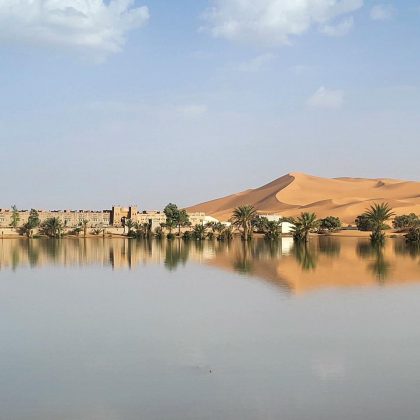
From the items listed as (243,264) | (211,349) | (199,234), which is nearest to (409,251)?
(243,264)

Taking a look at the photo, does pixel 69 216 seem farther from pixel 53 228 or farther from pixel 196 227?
pixel 196 227

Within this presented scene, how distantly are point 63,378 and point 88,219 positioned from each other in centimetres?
8925

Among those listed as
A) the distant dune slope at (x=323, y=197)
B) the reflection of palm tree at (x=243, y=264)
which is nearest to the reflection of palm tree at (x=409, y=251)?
the reflection of palm tree at (x=243, y=264)

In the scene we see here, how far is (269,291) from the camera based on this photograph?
888 inches

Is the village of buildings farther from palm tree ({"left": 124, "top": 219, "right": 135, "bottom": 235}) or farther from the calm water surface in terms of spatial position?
the calm water surface

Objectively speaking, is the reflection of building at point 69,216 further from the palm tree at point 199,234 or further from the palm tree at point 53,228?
the palm tree at point 199,234

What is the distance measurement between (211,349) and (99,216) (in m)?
88.9

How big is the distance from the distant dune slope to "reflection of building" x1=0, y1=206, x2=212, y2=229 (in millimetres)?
40639

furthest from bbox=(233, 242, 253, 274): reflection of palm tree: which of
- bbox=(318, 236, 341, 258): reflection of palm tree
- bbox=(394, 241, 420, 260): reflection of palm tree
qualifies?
bbox=(394, 241, 420, 260): reflection of palm tree

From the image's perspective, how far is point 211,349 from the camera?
519 inches

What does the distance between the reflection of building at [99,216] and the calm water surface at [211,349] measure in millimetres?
70838

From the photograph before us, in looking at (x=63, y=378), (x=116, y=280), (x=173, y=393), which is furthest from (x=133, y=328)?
(x=116, y=280)

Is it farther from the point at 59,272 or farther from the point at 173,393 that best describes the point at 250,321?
the point at 59,272

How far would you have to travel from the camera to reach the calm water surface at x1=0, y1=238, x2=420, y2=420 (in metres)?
9.56
